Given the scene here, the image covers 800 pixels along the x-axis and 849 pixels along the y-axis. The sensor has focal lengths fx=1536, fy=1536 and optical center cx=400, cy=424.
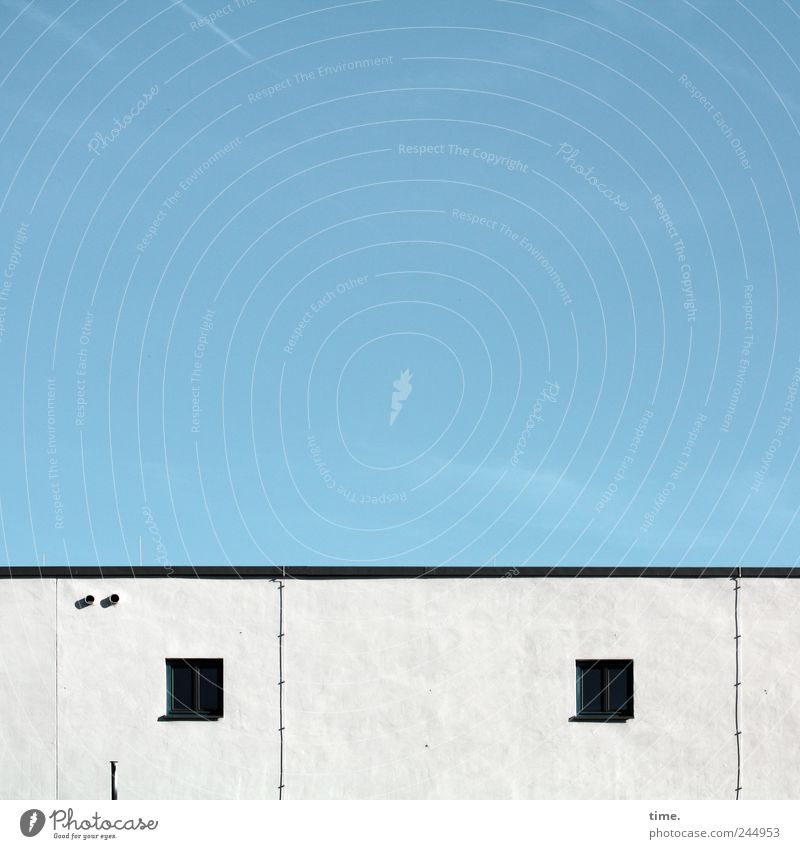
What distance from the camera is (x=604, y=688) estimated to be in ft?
104

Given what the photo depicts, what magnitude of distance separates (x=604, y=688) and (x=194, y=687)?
28.0 ft

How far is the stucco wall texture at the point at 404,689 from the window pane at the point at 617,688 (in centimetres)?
33

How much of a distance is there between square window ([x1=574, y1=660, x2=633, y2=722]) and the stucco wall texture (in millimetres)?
238

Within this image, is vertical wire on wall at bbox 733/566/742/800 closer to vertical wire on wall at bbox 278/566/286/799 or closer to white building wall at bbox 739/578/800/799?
white building wall at bbox 739/578/800/799

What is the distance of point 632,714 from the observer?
104ft

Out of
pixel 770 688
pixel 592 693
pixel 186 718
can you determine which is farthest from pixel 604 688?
pixel 186 718

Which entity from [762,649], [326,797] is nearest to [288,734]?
[326,797]

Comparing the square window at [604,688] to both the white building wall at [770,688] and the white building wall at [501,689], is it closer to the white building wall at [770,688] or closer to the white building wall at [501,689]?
the white building wall at [501,689]

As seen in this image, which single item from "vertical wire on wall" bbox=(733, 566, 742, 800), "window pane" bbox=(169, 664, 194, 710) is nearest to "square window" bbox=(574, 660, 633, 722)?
"vertical wire on wall" bbox=(733, 566, 742, 800)

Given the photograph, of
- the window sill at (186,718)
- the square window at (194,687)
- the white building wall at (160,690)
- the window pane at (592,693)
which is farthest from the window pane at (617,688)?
the window sill at (186,718)

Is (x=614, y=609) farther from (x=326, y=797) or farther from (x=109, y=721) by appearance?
(x=109, y=721)

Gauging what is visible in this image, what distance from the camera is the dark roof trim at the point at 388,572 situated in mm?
31812

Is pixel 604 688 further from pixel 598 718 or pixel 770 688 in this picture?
pixel 770 688

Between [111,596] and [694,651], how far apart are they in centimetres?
1216
